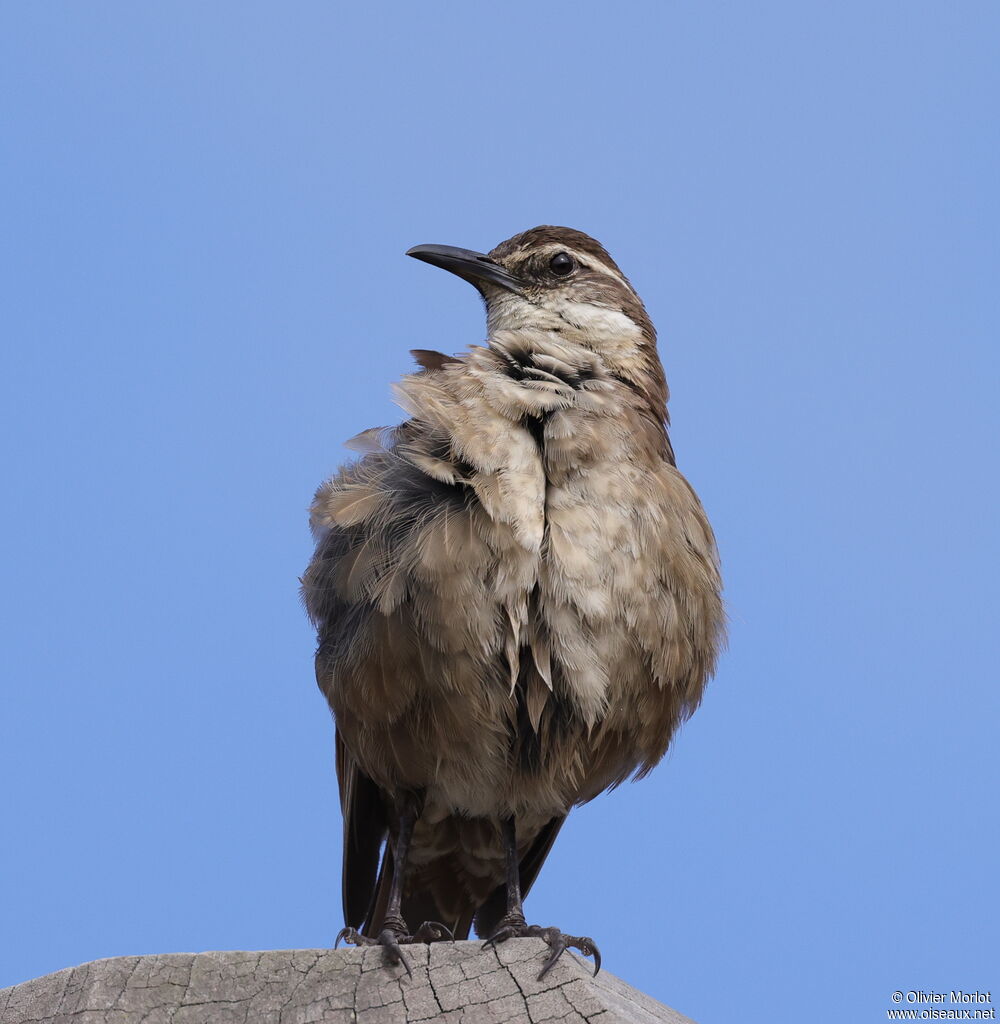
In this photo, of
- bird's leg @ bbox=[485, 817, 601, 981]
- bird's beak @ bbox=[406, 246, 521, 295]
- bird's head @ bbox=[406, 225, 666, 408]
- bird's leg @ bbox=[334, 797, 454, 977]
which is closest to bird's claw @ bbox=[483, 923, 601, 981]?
bird's leg @ bbox=[485, 817, 601, 981]

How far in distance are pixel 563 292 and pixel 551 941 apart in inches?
115

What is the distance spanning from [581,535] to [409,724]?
2.82 ft

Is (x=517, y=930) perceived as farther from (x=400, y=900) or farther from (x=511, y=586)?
(x=511, y=586)

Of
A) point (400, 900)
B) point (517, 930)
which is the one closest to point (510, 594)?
point (517, 930)

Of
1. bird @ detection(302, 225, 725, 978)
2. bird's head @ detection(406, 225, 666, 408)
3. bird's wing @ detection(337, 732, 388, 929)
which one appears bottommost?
bird's wing @ detection(337, 732, 388, 929)

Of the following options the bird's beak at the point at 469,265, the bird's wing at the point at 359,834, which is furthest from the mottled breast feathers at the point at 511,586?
the bird's beak at the point at 469,265

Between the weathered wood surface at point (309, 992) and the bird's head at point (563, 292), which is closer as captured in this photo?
the weathered wood surface at point (309, 992)

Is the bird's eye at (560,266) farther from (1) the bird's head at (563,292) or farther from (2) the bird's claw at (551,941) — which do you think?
(2) the bird's claw at (551,941)

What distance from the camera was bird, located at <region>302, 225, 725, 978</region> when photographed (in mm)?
4195

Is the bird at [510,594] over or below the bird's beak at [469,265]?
below

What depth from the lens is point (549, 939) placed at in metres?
3.47

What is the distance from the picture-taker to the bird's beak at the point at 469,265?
18.5ft

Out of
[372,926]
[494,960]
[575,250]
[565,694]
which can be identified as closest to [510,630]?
[565,694]

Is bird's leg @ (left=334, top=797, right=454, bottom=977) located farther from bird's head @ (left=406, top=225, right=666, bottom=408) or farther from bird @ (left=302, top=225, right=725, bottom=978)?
bird's head @ (left=406, top=225, right=666, bottom=408)
